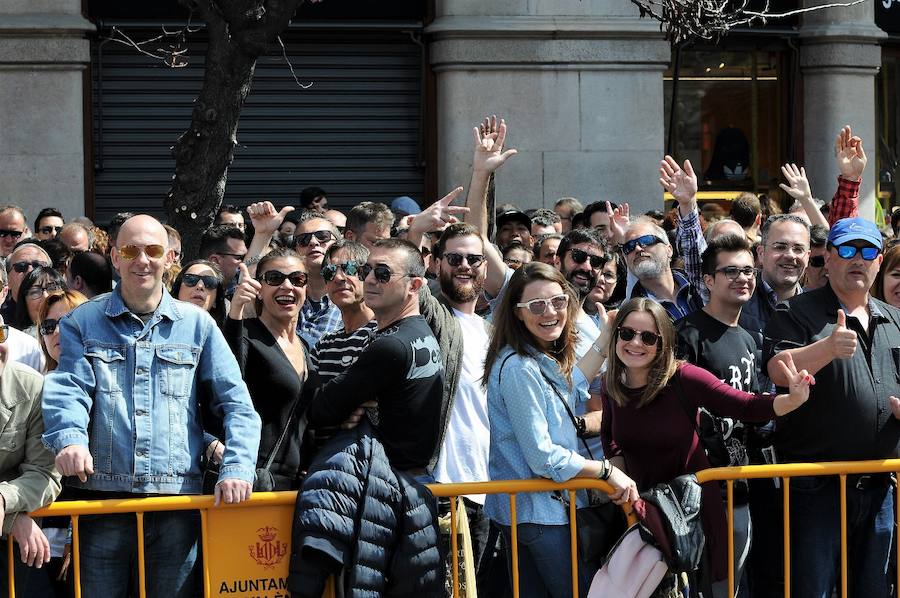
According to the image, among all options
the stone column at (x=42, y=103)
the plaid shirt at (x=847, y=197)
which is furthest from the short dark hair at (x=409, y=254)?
the stone column at (x=42, y=103)

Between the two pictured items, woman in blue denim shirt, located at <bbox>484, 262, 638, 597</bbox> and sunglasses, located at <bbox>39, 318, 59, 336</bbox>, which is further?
sunglasses, located at <bbox>39, 318, 59, 336</bbox>

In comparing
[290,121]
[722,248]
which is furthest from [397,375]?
[290,121]

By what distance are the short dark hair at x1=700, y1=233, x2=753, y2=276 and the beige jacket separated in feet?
10.5

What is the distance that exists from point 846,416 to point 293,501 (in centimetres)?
247

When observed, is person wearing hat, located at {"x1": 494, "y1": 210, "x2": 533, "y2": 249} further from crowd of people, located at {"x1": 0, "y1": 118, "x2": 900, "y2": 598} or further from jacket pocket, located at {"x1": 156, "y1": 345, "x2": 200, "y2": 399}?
jacket pocket, located at {"x1": 156, "y1": 345, "x2": 200, "y2": 399}

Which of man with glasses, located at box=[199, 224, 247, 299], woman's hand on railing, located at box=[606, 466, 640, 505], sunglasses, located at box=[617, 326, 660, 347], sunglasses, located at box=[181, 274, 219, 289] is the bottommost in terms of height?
woman's hand on railing, located at box=[606, 466, 640, 505]

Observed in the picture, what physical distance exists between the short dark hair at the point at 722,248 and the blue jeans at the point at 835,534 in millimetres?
1151

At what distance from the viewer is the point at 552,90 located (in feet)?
46.3

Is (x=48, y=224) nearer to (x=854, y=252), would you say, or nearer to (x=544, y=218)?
(x=544, y=218)

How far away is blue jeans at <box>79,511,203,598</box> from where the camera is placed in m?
5.46

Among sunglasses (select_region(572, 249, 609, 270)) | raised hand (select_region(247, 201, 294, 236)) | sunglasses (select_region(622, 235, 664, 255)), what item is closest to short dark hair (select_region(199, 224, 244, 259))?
raised hand (select_region(247, 201, 294, 236))

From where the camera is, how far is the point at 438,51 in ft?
46.5

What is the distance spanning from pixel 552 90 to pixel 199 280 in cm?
783

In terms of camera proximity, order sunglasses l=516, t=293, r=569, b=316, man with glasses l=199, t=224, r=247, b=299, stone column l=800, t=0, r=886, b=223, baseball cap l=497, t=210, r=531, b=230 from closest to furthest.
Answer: sunglasses l=516, t=293, r=569, b=316 → man with glasses l=199, t=224, r=247, b=299 → baseball cap l=497, t=210, r=531, b=230 → stone column l=800, t=0, r=886, b=223
